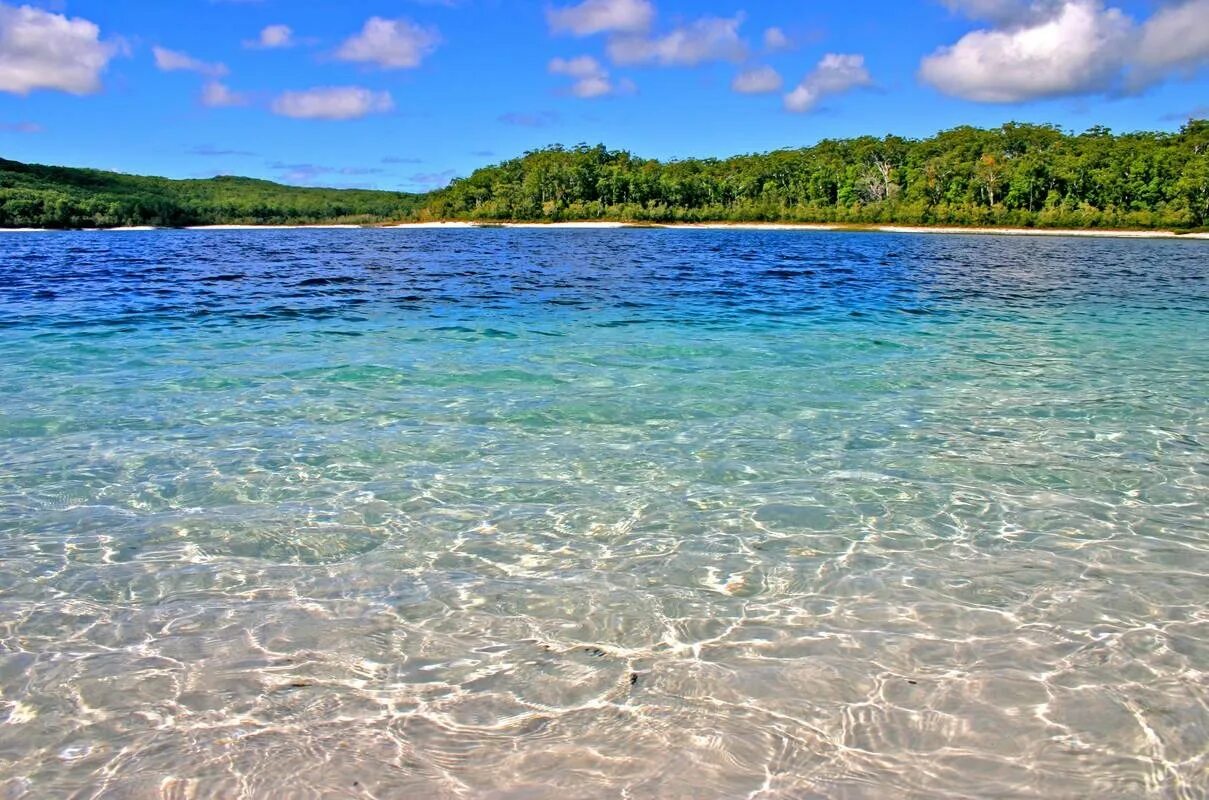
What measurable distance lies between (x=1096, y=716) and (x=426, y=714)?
3.44 m

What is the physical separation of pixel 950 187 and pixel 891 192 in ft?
59.8

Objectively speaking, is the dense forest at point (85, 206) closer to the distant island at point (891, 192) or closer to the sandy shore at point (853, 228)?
the distant island at point (891, 192)


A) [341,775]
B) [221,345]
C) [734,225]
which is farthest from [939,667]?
[734,225]

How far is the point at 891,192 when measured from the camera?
547ft

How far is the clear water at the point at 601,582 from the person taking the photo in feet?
12.7

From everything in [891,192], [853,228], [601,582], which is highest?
[891,192]

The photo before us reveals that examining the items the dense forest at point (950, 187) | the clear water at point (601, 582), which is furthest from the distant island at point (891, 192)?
the clear water at point (601, 582)

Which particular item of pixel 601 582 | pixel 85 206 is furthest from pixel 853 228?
pixel 601 582

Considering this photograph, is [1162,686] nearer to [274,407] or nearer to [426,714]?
[426,714]

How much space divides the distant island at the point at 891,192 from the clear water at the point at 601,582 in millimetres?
133406

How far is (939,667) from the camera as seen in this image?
4598 millimetres

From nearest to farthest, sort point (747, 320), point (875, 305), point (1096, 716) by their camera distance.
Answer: point (1096, 716)
point (747, 320)
point (875, 305)

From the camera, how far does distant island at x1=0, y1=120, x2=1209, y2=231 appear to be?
428 ft

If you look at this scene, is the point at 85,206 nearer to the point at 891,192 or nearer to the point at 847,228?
the point at 847,228
